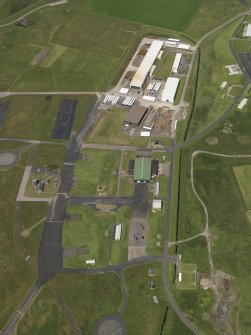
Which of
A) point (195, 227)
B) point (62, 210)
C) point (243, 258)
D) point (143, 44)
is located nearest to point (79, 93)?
point (143, 44)

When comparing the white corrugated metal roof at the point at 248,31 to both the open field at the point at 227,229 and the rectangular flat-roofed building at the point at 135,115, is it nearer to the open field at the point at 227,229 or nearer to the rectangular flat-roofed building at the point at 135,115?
the rectangular flat-roofed building at the point at 135,115

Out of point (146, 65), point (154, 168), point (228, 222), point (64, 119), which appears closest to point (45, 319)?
point (154, 168)

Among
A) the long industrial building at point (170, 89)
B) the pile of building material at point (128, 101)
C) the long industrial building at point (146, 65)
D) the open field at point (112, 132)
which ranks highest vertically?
the long industrial building at point (146, 65)

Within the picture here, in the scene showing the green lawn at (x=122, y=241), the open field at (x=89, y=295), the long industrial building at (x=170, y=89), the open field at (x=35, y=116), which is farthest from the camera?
the long industrial building at (x=170, y=89)

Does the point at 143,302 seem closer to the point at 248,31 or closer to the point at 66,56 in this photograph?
the point at 66,56

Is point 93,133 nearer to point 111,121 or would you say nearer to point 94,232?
point 111,121

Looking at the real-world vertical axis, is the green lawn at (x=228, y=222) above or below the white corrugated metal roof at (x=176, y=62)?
below

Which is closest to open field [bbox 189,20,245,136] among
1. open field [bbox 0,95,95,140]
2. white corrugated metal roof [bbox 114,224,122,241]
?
open field [bbox 0,95,95,140]

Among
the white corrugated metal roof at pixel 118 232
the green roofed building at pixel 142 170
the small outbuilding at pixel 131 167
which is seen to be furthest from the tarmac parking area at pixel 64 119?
the white corrugated metal roof at pixel 118 232
